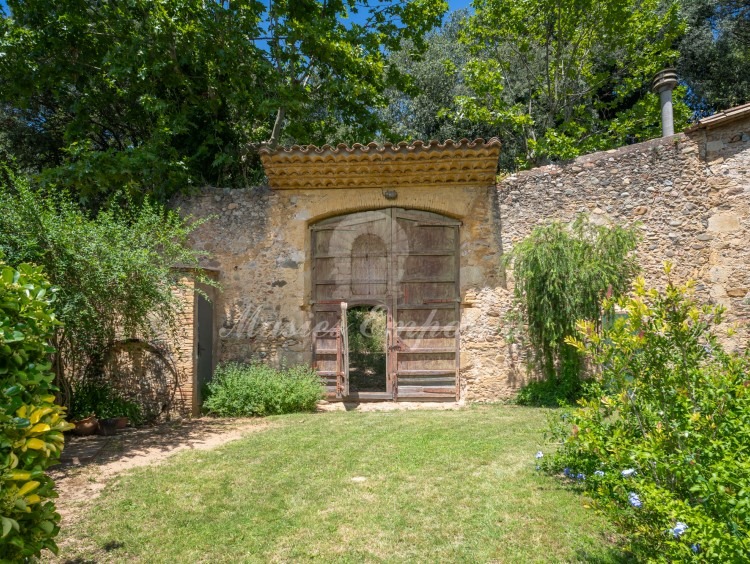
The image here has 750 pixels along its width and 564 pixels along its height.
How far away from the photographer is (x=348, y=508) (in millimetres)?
3281

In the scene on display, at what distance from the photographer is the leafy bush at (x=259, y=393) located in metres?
6.55

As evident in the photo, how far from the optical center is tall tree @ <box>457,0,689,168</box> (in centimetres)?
1177

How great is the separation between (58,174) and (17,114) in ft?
13.2

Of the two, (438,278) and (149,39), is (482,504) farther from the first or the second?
(149,39)

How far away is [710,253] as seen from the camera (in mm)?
6230

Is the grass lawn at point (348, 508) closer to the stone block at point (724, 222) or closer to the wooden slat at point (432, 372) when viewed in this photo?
the wooden slat at point (432, 372)

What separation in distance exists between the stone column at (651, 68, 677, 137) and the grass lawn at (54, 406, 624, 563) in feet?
16.7

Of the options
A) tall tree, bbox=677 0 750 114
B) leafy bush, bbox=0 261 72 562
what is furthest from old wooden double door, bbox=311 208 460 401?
tall tree, bbox=677 0 750 114

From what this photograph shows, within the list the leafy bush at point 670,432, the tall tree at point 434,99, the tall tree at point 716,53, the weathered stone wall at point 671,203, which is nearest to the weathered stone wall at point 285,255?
the weathered stone wall at point 671,203

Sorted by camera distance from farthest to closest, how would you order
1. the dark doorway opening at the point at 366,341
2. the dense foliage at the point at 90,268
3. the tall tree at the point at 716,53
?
the tall tree at the point at 716,53
the dark doorway opening at the point at 366,341
the dense foliage at the point at 90,268

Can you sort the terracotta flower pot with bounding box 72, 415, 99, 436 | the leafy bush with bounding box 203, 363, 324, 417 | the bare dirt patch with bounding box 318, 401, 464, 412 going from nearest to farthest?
the terracotta flower pot with bounding box 72, 415, 99, 436 < the leafy bush with bounding box 203, 363, 324, 417 < the bare dirt patch with bounding box 318, 401, 464, 412

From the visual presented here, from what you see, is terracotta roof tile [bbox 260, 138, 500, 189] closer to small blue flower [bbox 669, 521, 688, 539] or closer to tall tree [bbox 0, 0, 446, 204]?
tall tree [bbox 0, 0, 446, 204]

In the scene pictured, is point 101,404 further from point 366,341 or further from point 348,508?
point 366,341

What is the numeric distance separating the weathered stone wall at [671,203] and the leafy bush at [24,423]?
6027mm
